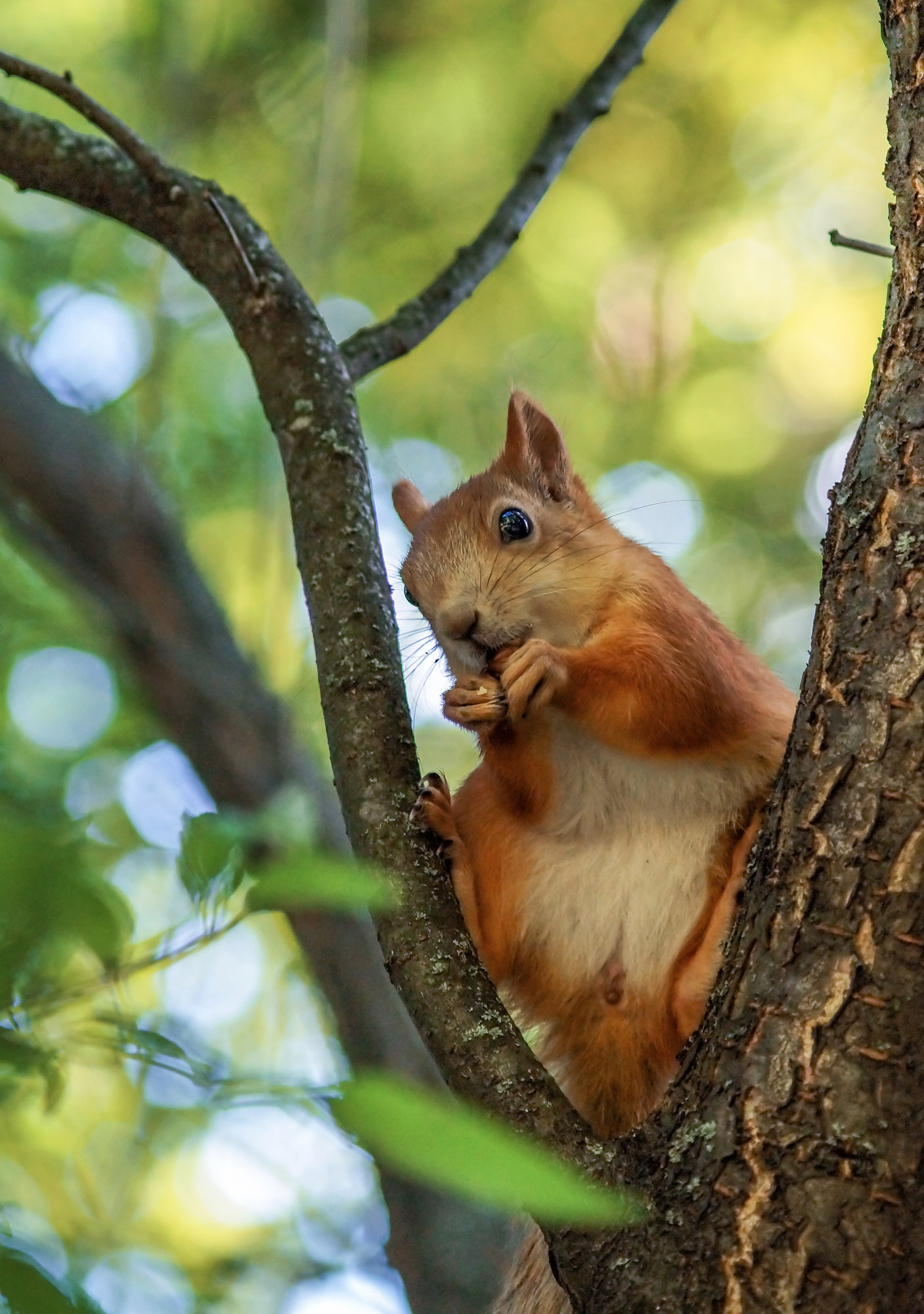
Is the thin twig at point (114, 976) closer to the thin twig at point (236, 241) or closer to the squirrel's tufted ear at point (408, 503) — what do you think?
the thin twig at point (236, 241)

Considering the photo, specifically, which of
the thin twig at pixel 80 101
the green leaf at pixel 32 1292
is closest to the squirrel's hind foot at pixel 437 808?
the thin twig at pixel 80 101

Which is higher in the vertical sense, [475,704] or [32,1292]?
[475,704]

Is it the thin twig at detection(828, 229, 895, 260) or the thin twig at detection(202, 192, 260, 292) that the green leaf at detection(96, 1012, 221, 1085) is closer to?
the thin twig at detection(828, 229, 895, 260)

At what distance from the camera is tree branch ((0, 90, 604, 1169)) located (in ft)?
5.48

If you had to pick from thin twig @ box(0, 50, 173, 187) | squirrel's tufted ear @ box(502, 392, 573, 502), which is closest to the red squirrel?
squirrel's tufted ear @ box(502, 392, 573, 502)

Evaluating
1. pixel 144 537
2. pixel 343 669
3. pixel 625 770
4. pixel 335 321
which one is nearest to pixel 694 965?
pixel 625 770

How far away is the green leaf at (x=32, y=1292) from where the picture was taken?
572mm

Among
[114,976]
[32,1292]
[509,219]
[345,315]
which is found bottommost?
[32,1292]

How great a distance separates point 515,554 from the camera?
8.59 ft

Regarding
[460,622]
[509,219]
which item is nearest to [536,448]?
[509,219]

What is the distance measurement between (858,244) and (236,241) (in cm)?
104

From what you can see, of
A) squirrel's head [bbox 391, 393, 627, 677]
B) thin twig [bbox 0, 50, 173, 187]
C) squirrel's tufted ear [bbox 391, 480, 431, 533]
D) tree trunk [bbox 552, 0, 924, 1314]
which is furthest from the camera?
squirrel's tufted ear [bbox 391, 480, 431, 533]

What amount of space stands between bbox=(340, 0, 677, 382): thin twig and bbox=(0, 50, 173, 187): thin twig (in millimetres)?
515

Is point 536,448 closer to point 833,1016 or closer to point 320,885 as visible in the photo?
point 833,1016
